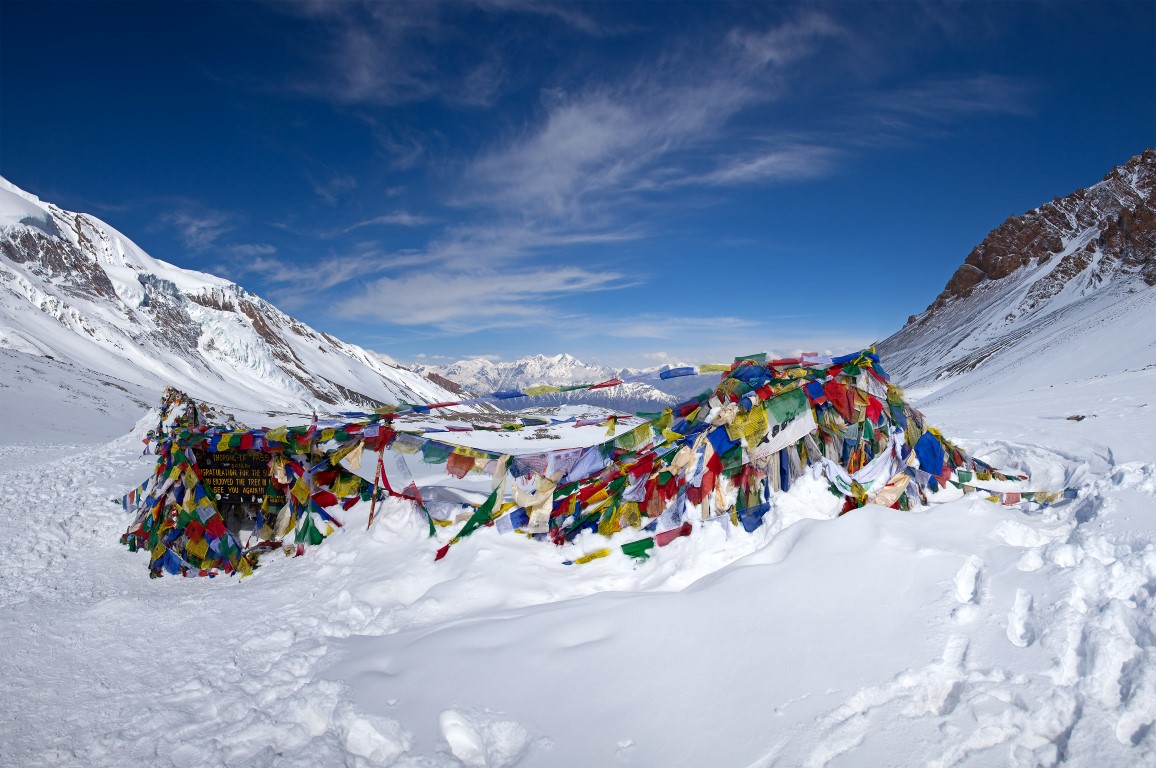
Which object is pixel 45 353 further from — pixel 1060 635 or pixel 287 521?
pixel 1060 635

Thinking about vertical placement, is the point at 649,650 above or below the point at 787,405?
below

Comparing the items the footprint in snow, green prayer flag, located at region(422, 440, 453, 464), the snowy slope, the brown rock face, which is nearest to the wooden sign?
the snowy slope

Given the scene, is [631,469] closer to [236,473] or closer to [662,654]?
[662,654]

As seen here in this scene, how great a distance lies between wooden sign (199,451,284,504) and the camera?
7.52m

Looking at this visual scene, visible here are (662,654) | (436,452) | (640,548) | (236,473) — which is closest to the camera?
(662,654)

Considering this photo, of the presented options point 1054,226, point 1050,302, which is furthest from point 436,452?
point 1054,226

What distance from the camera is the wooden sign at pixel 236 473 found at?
7.52 m

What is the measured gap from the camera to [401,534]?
6.84 metres

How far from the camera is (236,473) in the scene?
24.7ft

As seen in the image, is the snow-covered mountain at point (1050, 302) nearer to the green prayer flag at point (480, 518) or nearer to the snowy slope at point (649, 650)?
the snowy slope at point (649, 650)

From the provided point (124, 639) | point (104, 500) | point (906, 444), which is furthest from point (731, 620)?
point (104, 500)

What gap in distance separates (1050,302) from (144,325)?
136 m

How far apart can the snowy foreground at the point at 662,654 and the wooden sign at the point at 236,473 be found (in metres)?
1.58

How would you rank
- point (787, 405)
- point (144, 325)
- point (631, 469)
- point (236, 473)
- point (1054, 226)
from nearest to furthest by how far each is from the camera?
point (787, 405) → point (631, 469) → point (236, 473) → point (144, 325) → point (1054, 226)
